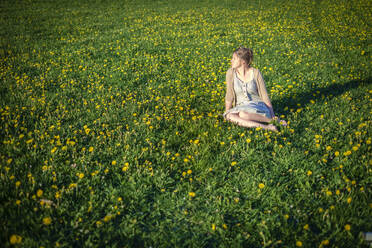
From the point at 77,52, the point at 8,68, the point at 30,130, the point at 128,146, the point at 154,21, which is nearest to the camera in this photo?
the point at 128,146

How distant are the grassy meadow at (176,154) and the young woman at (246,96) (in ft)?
0.84

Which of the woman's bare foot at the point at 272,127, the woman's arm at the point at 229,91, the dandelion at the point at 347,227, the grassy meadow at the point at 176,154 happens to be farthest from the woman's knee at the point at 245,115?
the dandelion at the point at 347,227

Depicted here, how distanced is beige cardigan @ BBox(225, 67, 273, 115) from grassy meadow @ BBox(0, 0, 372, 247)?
1.45ft

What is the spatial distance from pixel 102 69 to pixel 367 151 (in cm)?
696

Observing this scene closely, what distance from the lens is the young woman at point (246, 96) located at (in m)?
4.18

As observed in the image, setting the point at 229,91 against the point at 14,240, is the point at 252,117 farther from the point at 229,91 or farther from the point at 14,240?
the point at 14,240

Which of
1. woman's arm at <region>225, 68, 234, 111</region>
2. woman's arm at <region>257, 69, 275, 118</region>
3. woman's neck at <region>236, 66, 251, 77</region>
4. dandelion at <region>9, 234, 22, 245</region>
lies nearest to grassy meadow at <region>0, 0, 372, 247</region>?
dandelion at <region>9, 234, 22, 245</region>

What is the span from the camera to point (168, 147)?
3.75 meters

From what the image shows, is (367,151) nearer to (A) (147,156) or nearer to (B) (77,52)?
(A) (147,156)

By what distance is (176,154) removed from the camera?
3369 mm

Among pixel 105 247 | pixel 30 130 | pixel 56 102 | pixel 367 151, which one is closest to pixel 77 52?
pixel 56 102

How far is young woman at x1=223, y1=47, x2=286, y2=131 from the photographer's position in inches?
165

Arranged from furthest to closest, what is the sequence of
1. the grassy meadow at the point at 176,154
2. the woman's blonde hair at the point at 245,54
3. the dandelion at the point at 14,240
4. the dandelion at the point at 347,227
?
the woman's blonde hair at the point at 245,54, the grassy meadow at the point at 176,154, the dandelion at the point at 347,227, the dandelion at the point at 14,240

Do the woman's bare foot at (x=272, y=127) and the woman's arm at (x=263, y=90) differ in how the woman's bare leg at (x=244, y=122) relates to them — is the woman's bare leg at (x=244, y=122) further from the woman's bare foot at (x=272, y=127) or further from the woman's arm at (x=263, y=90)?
the woman's arm at (x=263, y=90)
